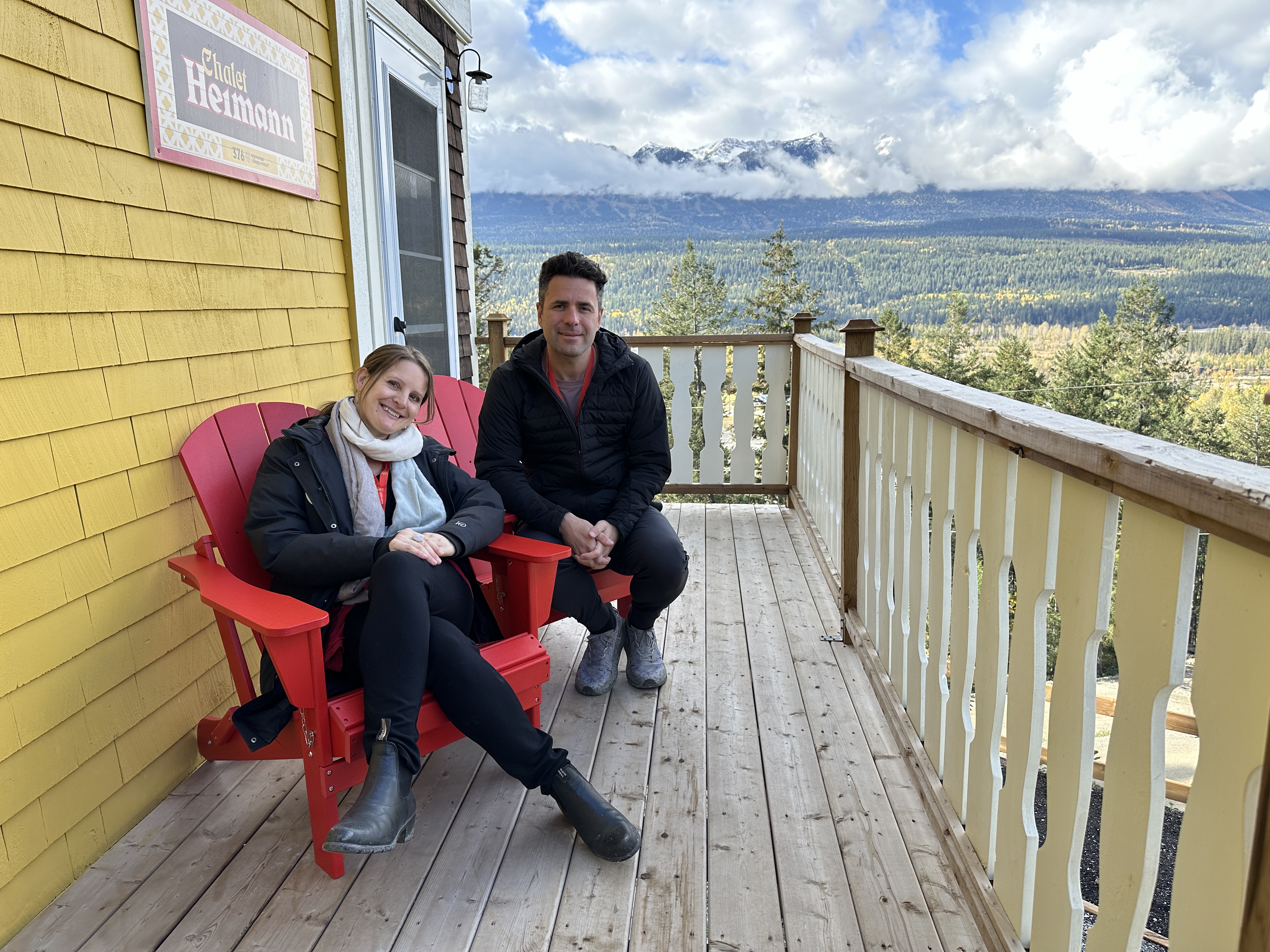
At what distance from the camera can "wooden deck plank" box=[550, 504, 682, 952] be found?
59.2 inches

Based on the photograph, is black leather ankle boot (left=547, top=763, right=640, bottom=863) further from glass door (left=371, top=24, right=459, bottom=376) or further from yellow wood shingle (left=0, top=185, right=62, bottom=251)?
glass door (left=371, top=24, right=459, bottom=376)

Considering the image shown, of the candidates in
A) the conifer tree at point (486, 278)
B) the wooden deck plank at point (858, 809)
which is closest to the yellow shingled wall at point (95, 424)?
the wooden deck plank at point (858, 809)

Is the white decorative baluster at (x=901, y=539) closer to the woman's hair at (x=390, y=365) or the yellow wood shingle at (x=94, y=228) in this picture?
the woman's hair at (x=390, y=365)

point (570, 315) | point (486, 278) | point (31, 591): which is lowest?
point (31, 591)

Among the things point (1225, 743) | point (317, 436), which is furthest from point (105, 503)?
point (1225, 743)

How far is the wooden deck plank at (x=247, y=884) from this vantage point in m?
1.51

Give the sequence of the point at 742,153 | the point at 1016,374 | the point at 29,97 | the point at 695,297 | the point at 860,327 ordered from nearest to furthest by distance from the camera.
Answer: the point at 29,97 < the point at 860,327 < the point at 695,297 < the point at 1016,374 < the point at 742,153

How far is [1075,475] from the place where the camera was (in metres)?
1.07

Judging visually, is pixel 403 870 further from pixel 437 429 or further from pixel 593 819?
pixel 437 429

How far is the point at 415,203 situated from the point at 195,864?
2.96 meters

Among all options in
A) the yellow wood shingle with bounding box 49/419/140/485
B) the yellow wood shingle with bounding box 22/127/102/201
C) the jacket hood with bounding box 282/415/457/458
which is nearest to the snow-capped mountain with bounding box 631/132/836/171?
the jacket hood with bounding box 282/415/457/458

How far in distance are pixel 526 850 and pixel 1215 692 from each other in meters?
1.36

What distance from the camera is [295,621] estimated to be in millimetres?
1544

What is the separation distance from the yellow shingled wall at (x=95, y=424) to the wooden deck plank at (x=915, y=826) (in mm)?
1740
